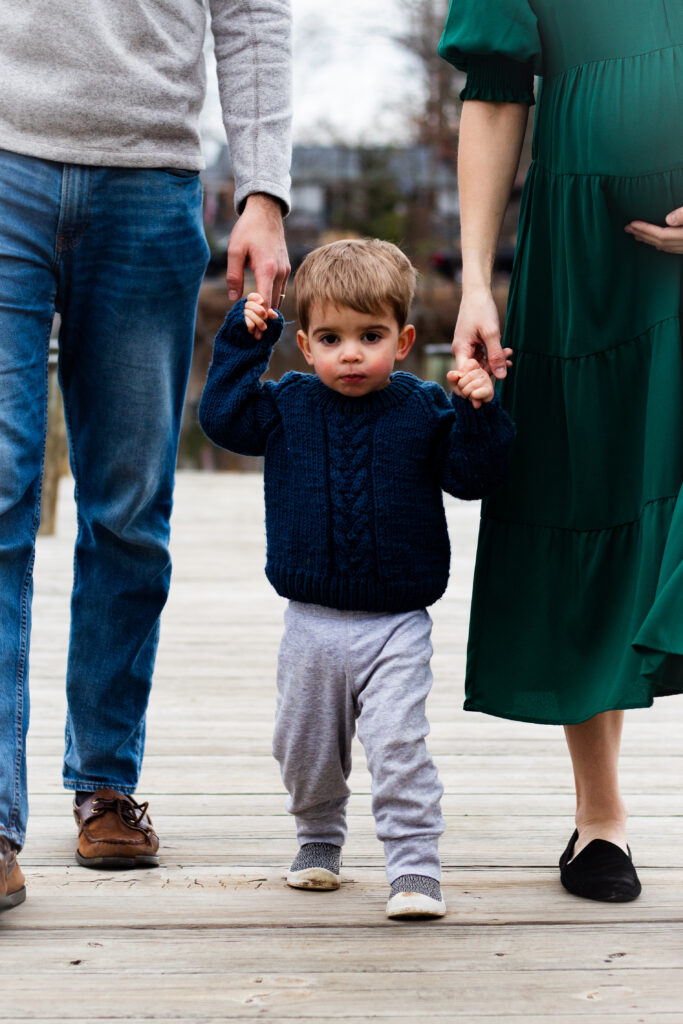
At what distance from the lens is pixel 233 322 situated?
82.8 inches

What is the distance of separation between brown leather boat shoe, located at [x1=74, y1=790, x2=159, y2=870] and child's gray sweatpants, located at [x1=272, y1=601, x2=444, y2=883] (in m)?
0.30

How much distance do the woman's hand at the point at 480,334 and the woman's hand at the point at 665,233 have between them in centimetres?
22

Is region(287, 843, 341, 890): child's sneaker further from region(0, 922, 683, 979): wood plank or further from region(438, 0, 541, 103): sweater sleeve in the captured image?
region(438, 0, 541, 103): sweater sleeve

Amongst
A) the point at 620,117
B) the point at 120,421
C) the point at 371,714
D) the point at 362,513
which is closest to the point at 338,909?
the point at 371,714

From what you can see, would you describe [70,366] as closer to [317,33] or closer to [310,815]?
[310,815]

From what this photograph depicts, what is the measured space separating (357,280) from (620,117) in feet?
1.36

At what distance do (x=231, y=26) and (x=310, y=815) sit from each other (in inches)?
46.7

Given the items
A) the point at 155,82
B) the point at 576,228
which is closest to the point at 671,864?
the point at 576,228

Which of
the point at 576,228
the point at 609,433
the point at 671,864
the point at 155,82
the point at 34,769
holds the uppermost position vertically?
the point at 155,82

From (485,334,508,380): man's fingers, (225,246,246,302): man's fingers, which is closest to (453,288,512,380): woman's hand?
(485,334,508,380): man's fingers

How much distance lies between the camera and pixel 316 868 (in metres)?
2.12

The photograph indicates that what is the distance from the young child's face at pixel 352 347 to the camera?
2029mm

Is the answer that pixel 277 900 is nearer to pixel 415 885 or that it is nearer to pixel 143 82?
pixel 415 885

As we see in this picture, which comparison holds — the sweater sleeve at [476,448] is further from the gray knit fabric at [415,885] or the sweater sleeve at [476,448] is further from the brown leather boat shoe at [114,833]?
the brown leather boat shoe at [114,833]
